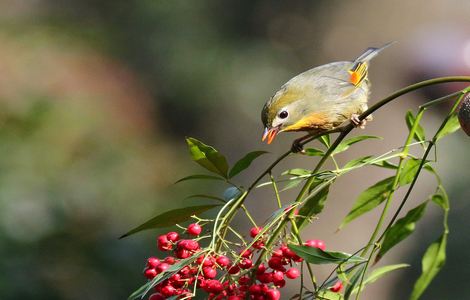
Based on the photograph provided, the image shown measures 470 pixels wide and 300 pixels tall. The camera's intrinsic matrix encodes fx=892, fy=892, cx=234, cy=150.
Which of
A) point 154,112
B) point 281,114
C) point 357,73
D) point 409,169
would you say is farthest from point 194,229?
point 154,112

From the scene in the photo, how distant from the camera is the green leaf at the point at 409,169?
1006 millimetres

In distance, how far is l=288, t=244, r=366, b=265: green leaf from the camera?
92 centimetres

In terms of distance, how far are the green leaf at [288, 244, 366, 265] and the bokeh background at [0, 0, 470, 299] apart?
6.65 feet

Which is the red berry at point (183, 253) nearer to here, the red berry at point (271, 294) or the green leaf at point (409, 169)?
the red berry at point (271, 294)

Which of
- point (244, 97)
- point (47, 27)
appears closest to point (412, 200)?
point (244, 97)

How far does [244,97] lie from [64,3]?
190 centimetres

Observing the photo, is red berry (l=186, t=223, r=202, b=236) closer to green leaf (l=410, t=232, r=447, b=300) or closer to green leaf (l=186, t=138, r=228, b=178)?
green leaf (l=186, t=138, r=228, b=178)

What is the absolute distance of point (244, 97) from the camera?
520cm

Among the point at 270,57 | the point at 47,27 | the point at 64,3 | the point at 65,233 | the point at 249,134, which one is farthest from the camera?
the point at 64,3

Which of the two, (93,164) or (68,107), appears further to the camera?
(68,107)

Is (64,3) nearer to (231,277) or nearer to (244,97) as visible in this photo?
(244,97)

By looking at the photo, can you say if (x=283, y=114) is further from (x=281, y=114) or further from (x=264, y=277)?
(x=264, y=277)

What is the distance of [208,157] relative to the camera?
1045 mm

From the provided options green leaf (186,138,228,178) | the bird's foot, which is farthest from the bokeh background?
green leaf (186,138,228,178)
